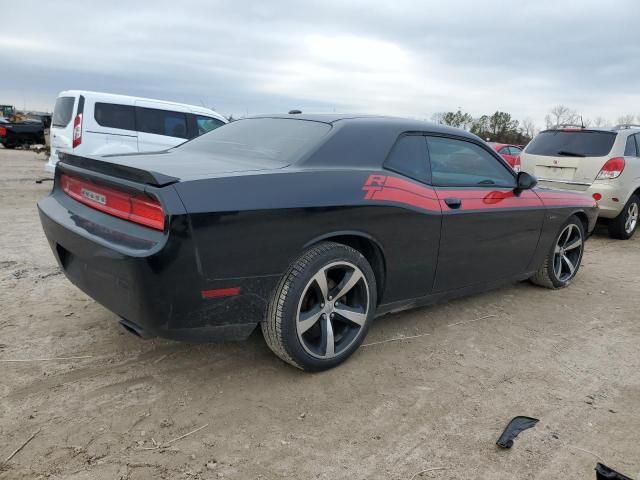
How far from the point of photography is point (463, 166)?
3689 mm

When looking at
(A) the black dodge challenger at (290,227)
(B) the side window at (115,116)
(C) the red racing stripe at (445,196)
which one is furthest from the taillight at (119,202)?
(B) the side window at (115,116)

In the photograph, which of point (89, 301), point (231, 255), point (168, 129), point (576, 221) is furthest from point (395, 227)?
point (168, 129)

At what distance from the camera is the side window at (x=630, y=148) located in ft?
23.4

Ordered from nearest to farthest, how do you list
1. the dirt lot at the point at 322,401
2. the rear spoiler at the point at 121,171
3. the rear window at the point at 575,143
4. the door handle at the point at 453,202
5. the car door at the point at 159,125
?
the dirt lot at the point at 322,401
the rear spoiler at the point at 121,171
the door handle at the point at 453,202
the rear window at the point at 575,143
the car door at the point at 159,125

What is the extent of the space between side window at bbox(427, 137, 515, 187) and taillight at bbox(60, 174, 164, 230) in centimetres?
186

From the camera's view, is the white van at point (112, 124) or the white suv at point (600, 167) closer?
the white suv at point (600, 167)

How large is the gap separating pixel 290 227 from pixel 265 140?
3.03ft

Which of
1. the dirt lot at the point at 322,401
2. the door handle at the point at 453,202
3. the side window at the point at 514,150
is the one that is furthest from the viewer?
the side window at the point at 514,150

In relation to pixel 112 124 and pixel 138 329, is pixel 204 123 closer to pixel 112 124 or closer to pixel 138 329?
pixel 112 124

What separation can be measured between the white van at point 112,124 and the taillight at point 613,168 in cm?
633

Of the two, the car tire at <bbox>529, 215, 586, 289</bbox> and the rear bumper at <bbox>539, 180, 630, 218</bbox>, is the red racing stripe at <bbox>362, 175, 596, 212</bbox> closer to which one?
the car tire at <bbox>529, 215, 586, 289</bbox>

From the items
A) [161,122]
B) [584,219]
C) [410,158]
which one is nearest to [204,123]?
[161,122]

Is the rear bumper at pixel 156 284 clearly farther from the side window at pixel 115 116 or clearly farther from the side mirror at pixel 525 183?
the side window at pixel 115 116

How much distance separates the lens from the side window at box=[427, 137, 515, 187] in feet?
11.4
